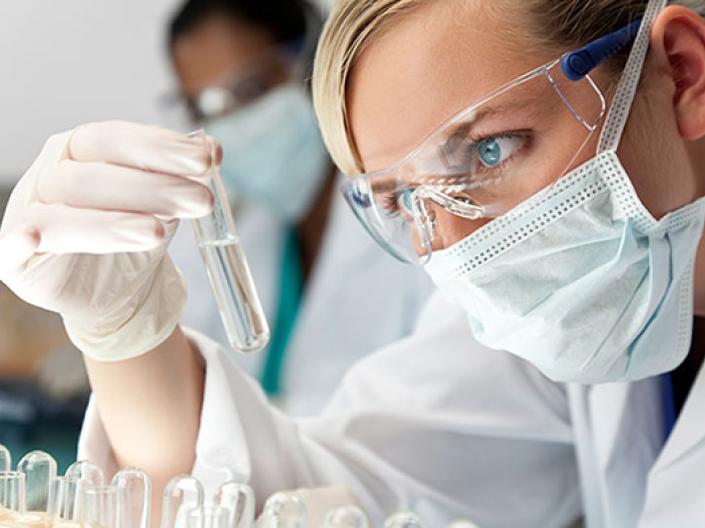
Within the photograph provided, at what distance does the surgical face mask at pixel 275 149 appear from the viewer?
10.6 feet

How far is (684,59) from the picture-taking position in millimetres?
1323

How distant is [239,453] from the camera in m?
1.41

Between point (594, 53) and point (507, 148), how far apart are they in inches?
5.7

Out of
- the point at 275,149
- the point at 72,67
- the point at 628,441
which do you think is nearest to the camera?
the point at 628,441

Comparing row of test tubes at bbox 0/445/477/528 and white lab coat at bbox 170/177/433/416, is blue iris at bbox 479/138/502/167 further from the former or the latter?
white lab coat at bbox 170/177/433/416

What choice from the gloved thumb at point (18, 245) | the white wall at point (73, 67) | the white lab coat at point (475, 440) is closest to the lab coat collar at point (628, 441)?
the white lab coat at point (475, 440)

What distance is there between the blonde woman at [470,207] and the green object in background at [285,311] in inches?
67.9

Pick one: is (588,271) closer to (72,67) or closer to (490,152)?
(490,152)

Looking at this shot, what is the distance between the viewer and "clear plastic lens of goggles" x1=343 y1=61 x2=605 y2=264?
4.14 ft

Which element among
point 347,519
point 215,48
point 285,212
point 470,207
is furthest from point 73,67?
point 347,519

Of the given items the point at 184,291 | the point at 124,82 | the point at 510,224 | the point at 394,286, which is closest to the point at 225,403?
the point at 184,291

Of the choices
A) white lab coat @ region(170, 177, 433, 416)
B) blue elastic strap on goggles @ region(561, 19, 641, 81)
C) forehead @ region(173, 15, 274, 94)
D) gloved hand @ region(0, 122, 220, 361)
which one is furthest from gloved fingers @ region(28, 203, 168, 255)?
forehead @ region(173, 15, 274, 94)

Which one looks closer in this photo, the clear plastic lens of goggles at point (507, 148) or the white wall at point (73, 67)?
the clear plastic lens of goggles at point (507, 148)

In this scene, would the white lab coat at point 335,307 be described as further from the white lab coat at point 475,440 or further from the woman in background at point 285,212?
the white lab coat at point 475,440
